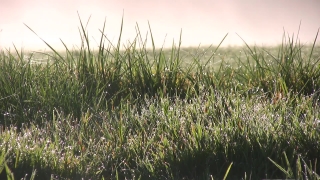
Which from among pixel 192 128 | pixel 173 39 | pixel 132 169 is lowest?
pixel 132 169

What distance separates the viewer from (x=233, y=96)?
8.74 ft

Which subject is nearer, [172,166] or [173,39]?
[172,166]

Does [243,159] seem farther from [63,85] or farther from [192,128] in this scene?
[63,85]

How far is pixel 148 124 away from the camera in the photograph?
2.45 meters

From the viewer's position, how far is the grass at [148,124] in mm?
2010

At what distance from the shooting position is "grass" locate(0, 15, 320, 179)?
6.59ft

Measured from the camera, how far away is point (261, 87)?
119 inches

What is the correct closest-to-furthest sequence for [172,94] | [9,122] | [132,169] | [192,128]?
[132,169] < [192,128] < [9,122] < [172,94]

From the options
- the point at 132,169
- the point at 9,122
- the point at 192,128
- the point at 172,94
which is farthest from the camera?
the point at 172,94

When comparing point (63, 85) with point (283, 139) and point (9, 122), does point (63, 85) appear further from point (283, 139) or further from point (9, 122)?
point (283, 139)

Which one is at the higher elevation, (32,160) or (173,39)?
(173,39)

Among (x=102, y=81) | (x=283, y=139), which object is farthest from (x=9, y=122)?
(x=283, y=139)

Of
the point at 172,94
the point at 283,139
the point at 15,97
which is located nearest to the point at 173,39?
the point at 172,94

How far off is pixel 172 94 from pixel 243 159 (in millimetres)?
1012
